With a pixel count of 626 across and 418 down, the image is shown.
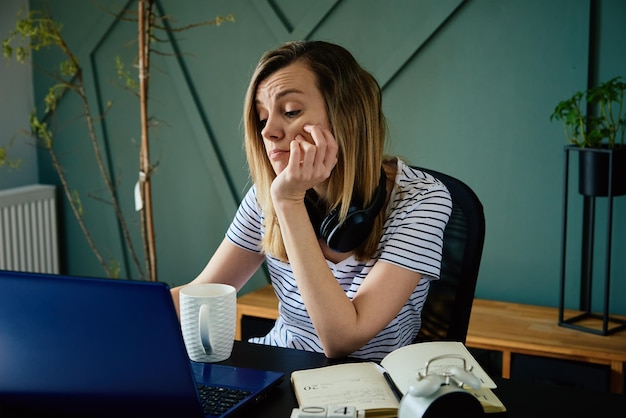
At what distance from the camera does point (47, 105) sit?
11.6 ft

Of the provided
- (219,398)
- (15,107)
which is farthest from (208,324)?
(15,107)

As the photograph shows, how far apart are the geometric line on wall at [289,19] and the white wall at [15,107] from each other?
1.17 meters

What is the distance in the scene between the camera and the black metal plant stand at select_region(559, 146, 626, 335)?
7.86ft

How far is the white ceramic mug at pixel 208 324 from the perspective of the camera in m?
1.31

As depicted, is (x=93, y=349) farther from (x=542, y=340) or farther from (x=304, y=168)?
(x=542, y=340)

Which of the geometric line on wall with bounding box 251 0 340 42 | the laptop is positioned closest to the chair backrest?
the laptop

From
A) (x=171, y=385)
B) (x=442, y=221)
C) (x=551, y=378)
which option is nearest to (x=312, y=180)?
(x=442, y=221)

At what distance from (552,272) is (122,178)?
6.19 ft

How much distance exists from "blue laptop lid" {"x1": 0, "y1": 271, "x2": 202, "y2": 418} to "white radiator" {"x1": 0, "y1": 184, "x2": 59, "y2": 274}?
2.39 metres

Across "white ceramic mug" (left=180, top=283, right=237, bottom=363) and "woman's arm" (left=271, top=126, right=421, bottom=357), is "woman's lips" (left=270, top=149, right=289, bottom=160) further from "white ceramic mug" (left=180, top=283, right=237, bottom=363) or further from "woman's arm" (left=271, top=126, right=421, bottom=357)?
"white ceramic mug" (left=180, top=283, right=237, bottom=363)

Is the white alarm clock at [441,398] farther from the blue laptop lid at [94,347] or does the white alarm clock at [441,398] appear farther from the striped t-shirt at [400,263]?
the striped t-shirt at [400,263]

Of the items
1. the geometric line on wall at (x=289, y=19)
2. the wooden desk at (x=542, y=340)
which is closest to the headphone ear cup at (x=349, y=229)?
the wooden desk at (x=542, y=340)

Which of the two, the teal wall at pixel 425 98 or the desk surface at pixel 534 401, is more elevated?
the teal wall at pixel 425 98

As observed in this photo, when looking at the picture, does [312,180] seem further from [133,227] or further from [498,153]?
[133,227]
